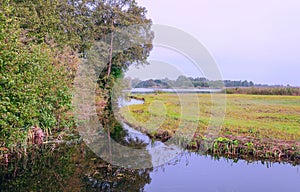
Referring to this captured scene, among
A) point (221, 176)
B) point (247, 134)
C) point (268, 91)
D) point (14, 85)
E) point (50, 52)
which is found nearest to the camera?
point (14, 85)

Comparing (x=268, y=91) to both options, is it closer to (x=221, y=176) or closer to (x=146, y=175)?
(x=221, y=176)

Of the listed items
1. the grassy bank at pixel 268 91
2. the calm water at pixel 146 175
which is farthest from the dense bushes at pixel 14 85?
the grassy bank at pixel 268 91

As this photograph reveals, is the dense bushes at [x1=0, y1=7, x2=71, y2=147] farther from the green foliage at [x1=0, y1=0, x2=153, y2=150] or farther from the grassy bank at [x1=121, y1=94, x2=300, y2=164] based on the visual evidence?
the grassy bank at [x1=121, y1=94, x2=300, y2=164]

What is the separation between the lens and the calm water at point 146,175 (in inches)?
255

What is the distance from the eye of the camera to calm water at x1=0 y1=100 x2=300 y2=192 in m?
6.48

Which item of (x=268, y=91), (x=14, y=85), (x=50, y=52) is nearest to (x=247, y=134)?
(x=50, y=52)

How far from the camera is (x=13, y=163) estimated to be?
7633 millimetres

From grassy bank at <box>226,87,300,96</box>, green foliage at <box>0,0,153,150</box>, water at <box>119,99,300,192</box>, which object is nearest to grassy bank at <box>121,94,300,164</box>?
water at <box>119,99,300,192</box>

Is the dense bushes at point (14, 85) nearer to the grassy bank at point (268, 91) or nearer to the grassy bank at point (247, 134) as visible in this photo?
the grassy bank at point (247, 134)

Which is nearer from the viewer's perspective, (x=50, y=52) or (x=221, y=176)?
(x=221, y=176)

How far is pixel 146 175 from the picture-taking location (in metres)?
7.37

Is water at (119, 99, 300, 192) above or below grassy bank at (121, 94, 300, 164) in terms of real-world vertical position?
below

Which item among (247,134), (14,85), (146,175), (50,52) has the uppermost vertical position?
(50,52)

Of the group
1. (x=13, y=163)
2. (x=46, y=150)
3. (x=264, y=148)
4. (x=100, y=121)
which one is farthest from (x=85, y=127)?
(x=264, y=148)
